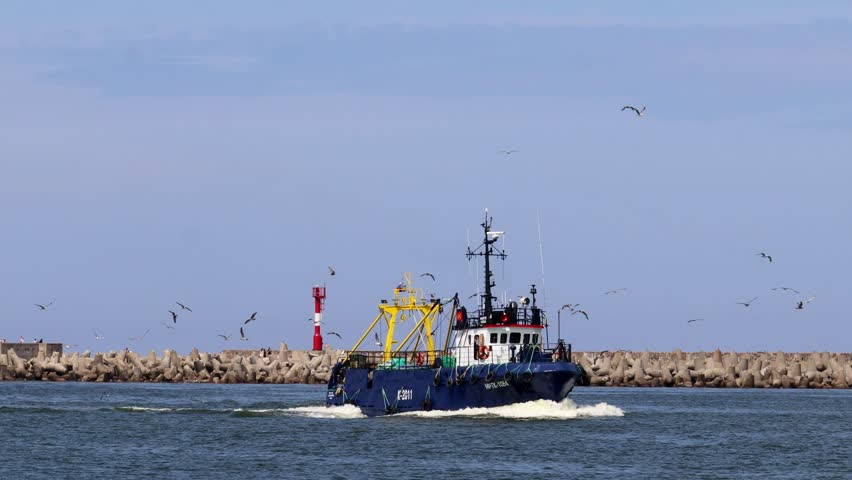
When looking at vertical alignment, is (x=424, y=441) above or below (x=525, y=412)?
below

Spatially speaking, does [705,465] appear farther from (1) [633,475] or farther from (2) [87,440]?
(2) [87,440]

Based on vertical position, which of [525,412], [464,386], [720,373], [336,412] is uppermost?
[720,373]

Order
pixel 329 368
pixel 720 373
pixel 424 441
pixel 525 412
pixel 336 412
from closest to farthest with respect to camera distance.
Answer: pixel 424 441, pixel 525 412, pixel 336 412, pixel 720 373, pixel 329 368

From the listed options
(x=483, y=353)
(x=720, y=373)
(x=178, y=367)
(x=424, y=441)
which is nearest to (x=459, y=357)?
(x=483, y=353)

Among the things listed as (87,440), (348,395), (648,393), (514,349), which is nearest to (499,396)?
(514,349)

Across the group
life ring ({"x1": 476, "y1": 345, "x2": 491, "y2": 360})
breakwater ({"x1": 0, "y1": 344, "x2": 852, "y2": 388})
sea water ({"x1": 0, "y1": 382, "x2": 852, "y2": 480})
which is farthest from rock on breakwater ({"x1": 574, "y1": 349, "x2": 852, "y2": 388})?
life ring ({"x1": 476, "y1": 345, "x2": 491, "y2": 360})

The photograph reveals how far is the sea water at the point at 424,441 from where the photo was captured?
41781 millimetres

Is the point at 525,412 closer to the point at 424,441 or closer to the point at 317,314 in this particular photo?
the point at 424,441

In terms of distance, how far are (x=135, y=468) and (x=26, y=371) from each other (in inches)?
2890

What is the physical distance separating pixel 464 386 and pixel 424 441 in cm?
636

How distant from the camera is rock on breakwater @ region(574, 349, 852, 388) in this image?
3844 inches

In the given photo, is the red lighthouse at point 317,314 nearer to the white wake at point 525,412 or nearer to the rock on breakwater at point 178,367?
the rock on breakwater at point 178,367

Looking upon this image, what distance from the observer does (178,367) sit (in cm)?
10881

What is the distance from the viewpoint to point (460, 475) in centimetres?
4012
